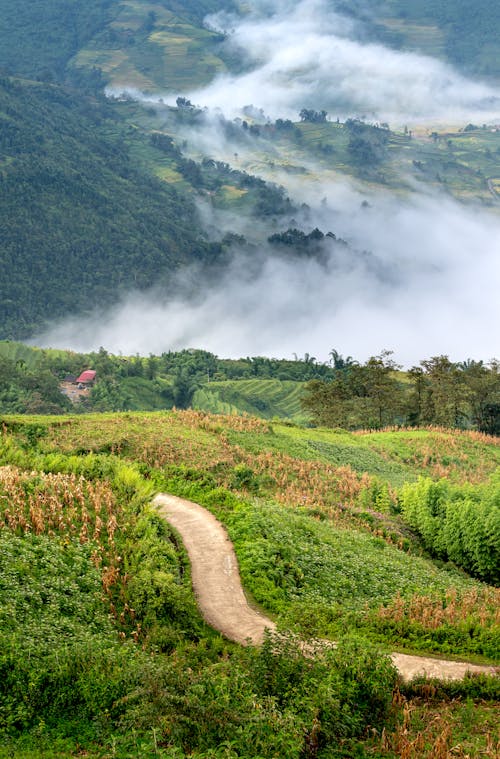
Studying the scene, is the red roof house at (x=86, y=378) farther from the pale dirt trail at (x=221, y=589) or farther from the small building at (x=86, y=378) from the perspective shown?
the pale dirt trail at (x=221, y=589)

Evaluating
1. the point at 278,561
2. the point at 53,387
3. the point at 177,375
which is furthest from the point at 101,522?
the point at 177,375

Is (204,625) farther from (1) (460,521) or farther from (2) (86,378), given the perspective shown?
(2) (86,378)

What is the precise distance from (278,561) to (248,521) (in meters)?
2.22

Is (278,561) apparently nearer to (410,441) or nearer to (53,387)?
(410,441)

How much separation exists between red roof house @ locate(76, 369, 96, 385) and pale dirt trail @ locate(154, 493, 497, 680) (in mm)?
81725

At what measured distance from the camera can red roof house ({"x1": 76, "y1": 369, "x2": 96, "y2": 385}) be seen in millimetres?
103206

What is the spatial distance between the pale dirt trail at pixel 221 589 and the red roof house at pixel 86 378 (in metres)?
81.7

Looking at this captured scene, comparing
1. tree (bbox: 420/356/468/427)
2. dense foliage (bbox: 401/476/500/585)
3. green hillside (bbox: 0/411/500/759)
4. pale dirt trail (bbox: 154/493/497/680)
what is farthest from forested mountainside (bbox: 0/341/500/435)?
pale dirt trail (bbox: 154/493/497/680)

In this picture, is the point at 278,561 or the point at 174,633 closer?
the point at 174,633

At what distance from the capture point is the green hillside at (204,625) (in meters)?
11.0

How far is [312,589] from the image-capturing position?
59.3 feet

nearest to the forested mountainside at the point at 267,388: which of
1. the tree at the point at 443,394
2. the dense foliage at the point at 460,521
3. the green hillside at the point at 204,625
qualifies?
the tree at the point at 443,394

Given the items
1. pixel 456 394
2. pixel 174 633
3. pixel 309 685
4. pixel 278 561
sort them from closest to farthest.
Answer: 1. pixel 309 685
2. pixel 174 633
3. pixel 278 561
4. pixel 456 394

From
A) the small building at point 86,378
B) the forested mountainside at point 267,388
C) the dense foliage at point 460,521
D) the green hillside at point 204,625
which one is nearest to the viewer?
the green hillside at point 204,625
